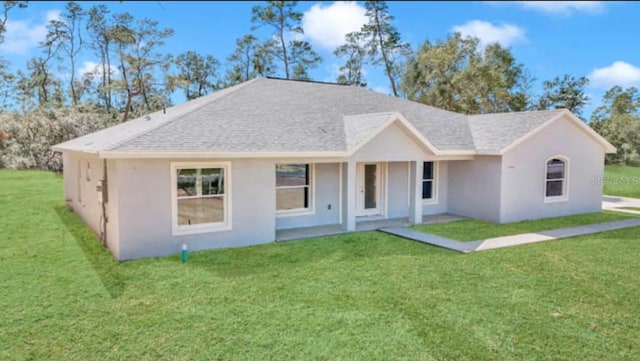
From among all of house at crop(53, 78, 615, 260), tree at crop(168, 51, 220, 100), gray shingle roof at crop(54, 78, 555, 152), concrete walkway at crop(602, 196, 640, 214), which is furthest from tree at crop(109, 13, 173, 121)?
concrete walkway at crop(602, 196, 640, 214)

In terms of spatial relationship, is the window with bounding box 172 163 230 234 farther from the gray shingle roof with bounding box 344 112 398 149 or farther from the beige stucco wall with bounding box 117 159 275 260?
the gray shingle roof with bounding box 344 112 398 149

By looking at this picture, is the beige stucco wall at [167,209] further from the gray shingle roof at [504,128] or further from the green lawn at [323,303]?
the gray shingle roof at [504,128]

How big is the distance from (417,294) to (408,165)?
8.43 metres

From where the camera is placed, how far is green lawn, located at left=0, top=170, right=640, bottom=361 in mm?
5766

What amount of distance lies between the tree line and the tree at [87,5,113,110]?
10cm

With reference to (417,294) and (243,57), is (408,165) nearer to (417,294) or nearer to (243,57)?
(417,294)

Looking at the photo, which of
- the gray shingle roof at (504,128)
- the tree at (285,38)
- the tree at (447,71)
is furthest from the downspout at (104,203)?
the tree at (285,38)

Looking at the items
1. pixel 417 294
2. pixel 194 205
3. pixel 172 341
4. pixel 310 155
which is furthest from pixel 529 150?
pixel 172 341

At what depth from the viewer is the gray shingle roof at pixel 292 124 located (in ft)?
35.6

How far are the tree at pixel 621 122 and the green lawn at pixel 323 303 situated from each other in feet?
85.3

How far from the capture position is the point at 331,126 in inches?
553

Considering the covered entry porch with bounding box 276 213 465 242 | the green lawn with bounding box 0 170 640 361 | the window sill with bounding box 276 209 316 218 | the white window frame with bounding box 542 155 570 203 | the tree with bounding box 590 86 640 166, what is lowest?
the green lawn with bounding box 0 170 640 361

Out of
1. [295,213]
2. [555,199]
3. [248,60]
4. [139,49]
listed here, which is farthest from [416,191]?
[139,49]

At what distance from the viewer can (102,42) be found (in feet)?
132
